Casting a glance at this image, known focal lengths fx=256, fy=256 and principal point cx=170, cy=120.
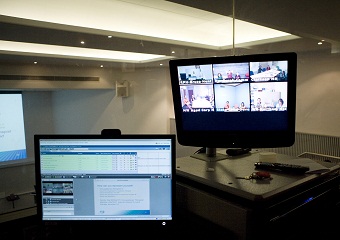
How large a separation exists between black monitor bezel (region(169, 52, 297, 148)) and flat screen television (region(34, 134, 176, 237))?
14 cm

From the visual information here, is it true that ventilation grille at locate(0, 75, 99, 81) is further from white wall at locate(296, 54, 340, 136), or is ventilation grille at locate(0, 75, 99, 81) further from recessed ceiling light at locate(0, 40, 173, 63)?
white wall at locate(296, 54, 340, 136)

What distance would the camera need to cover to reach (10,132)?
4152mm

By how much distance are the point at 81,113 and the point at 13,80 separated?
127 centimetres

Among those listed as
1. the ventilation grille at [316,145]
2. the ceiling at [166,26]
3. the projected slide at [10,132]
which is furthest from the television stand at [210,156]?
the projected slide at [10,132]

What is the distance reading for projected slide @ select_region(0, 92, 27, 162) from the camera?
4027 mm

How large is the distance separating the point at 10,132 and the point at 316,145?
16.9 feet

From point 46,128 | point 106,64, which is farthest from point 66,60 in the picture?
point 46,128

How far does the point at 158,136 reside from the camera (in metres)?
1.10

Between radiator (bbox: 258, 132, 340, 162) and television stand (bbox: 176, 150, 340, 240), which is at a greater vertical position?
television stand (bbox: 176, 150, 340, 240)

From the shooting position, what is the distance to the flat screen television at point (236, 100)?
1062 millimetres

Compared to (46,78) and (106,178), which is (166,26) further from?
(106,178)

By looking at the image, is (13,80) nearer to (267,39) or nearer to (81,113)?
(81,113)

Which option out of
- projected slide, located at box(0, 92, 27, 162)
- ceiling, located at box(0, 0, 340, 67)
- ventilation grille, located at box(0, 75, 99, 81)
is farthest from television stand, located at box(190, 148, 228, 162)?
ventilation grille, located at box(0, 75, 99, 81)

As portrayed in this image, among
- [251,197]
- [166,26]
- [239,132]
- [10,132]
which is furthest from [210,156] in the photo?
A: [10,132]
